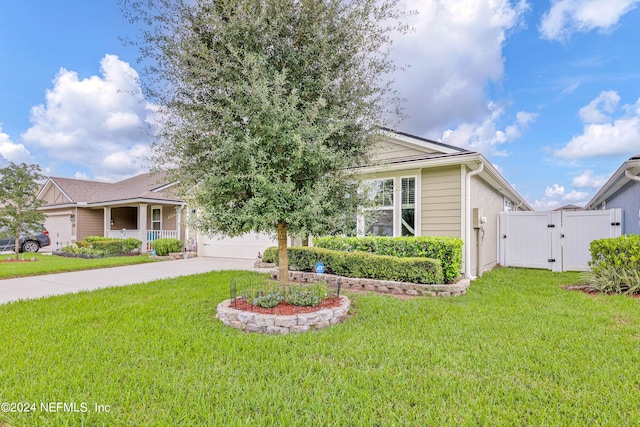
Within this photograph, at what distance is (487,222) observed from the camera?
31.6 feet

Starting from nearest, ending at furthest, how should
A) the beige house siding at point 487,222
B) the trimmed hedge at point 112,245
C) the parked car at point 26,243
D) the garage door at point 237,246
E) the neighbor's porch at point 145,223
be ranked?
the beige house siding at point 487,222 → the garage door at point 237,246 → the trimmed hedge at point 112,245 → the neighbor's porch at point 145,223 → the parked car at point 26,243

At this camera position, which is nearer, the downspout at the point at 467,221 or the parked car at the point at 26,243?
the downspout at the point at 467,221

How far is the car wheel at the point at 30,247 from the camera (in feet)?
53.6

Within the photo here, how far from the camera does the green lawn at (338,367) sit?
7.38 feet

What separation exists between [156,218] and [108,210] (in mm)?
2558

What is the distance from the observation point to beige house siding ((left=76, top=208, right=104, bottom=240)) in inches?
691

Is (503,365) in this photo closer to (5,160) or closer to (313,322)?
(313,322)

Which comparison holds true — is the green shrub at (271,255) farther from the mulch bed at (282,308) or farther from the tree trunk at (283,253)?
the mulch bed at (282,308)

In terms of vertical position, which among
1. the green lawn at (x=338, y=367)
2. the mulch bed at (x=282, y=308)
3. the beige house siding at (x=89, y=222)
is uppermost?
the beige house siding at (x=89, y=222)

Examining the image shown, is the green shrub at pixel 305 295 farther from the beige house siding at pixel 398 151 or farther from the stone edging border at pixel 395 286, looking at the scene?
the beige house siding at pixel 398 151

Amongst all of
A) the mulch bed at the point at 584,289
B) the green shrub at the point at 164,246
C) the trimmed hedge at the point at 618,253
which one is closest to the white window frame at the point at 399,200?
the mulch bed at the point at 584,289

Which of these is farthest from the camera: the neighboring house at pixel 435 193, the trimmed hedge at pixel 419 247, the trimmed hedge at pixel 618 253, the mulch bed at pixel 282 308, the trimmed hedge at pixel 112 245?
the trimmed hedge at pixel 112 245

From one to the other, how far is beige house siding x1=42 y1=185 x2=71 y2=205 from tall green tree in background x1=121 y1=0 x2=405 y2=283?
57.8 ft

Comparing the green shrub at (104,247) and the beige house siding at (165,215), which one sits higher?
the beige house siding at (165,215)
